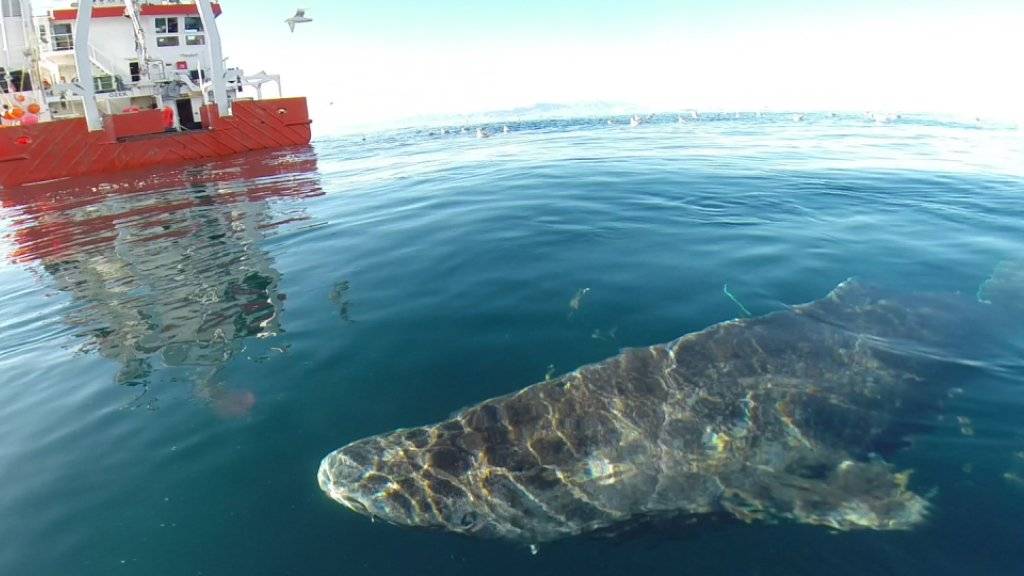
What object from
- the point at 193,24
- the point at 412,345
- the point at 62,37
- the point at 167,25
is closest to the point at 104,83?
the point at 62,37

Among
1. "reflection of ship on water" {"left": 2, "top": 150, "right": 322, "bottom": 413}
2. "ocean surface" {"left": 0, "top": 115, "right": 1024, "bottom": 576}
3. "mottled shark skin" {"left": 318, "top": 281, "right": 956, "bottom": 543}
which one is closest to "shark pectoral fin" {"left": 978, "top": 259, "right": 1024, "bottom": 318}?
"ocean surface" {"left": 0, "top": 115, "right": 1024, "bottom": 576}

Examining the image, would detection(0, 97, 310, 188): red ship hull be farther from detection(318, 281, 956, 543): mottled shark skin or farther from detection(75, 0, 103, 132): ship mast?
detection(318, 281, 956, 543): mottled shark skin

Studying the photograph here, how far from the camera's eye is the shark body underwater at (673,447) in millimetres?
4727

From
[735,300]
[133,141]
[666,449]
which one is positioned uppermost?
[133,141]

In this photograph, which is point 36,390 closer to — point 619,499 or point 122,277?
point 122,277

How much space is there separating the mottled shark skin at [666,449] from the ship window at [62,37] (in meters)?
55.9

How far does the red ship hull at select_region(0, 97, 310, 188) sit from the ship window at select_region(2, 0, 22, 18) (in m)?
17.7

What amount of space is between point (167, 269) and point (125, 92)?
41.0 metres

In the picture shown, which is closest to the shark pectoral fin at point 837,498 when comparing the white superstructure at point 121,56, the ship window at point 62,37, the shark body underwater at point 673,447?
the shark body underwater at point 673,447

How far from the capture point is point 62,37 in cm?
4269

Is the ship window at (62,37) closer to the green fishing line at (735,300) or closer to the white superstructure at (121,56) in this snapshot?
the white superstructure at (121,56)

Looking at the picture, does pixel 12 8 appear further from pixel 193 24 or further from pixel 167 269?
pixel 167 269

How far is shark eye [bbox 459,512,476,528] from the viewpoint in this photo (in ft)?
15.3

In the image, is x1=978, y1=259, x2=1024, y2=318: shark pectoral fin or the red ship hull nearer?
x1=978, y1=259, x2=1024, y2=318: shark pectoral fin
